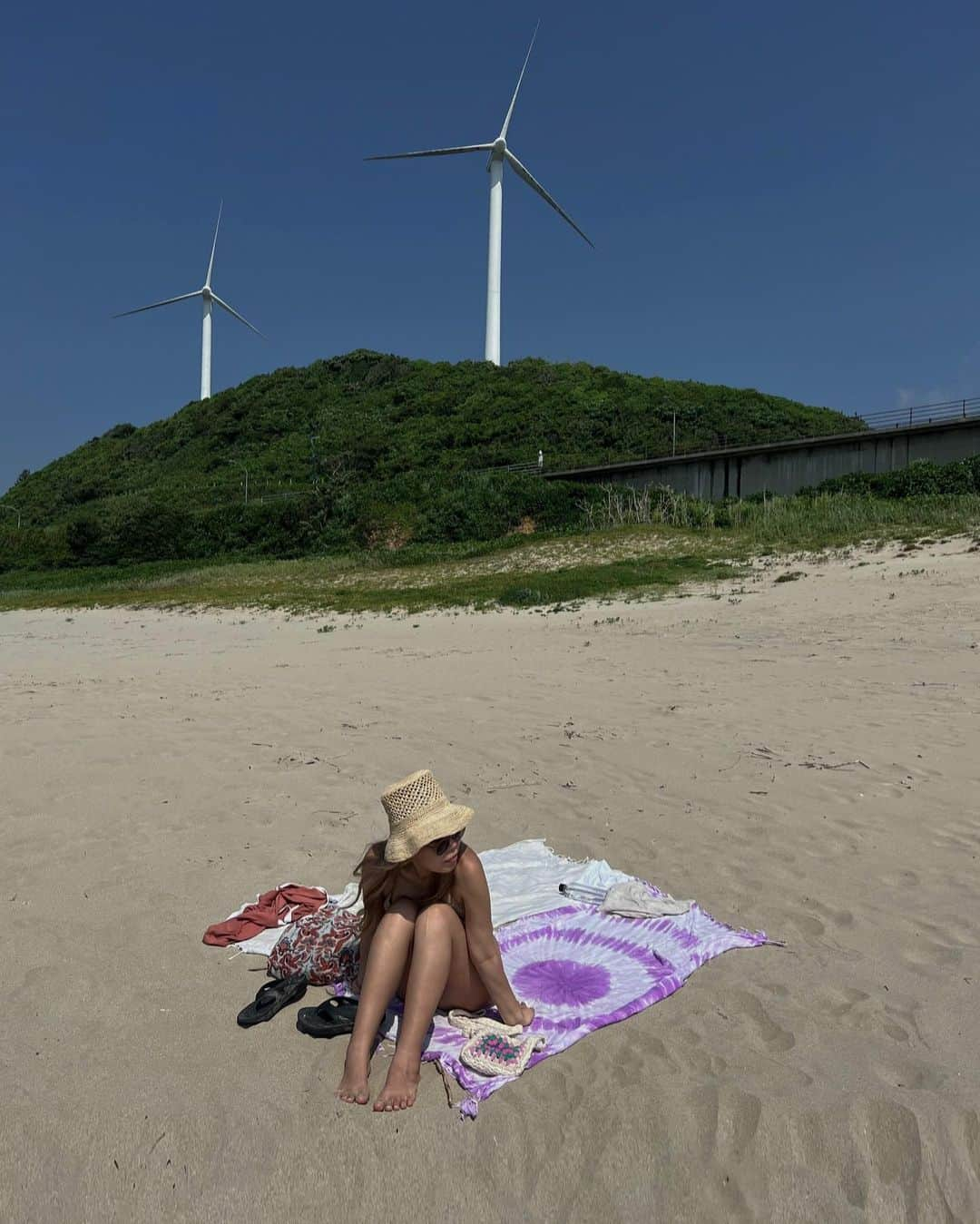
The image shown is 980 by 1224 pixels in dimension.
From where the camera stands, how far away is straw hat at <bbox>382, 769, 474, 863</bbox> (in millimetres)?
2928

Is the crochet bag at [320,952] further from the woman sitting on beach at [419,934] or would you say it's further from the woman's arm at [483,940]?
the woman's arm at [483,940]

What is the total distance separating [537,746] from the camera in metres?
7.09

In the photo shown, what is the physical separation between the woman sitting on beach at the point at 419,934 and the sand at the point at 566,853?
20 centimetres

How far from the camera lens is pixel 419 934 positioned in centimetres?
296

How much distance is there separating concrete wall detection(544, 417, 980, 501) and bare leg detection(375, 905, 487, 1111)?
3684 cm

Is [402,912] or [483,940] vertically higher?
[402,912]

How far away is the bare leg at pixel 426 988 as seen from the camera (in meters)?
2.72

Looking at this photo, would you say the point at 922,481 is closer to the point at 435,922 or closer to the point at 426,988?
the point at 435,922

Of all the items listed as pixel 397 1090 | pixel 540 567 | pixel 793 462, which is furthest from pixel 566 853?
pixel 793 462

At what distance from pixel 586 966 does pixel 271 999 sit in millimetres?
1292

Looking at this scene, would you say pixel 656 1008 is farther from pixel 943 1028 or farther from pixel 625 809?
pixel 625 809

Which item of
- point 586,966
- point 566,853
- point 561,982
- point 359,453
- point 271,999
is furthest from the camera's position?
point 359,453

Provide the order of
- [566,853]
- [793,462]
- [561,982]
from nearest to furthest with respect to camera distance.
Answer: [561,982]
[566,853]
[793,462]

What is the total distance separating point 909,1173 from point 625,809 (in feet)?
10.6
